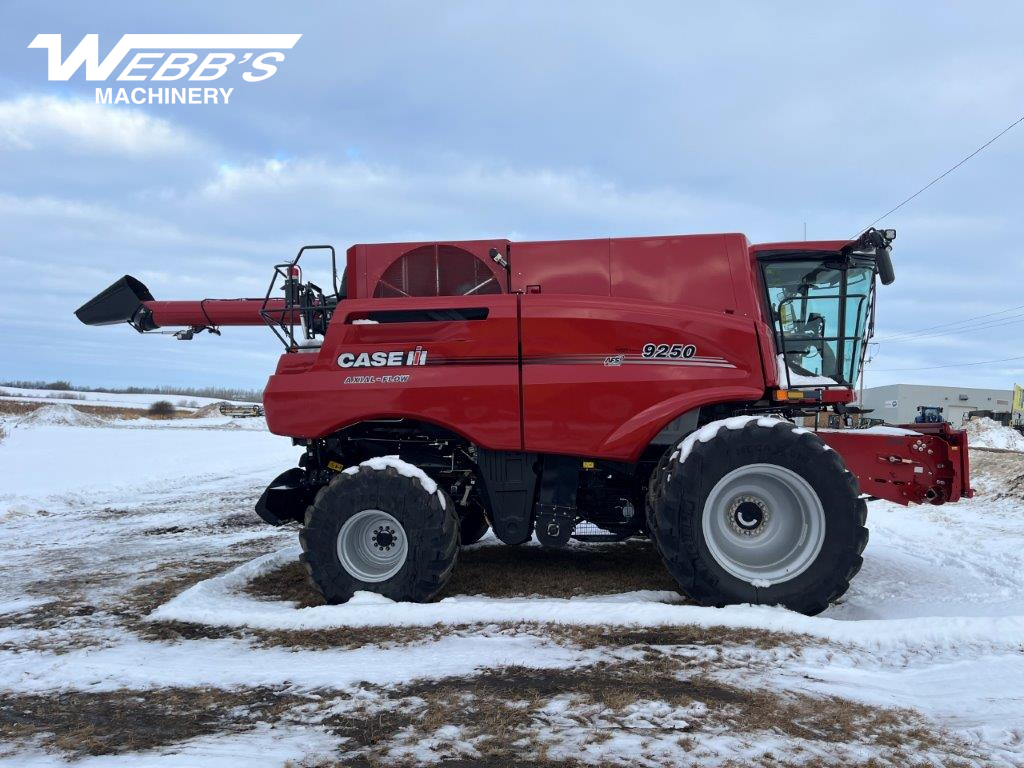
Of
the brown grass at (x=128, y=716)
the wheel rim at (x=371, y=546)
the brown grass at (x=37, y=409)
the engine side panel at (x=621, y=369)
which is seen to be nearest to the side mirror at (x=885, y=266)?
the engine side panel at (x=621, y=369)

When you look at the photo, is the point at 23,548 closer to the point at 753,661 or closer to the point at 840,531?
the point at 753,661

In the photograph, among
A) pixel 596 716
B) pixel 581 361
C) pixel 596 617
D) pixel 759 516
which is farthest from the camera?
pixel 581 361

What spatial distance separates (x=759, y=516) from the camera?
4.59 m

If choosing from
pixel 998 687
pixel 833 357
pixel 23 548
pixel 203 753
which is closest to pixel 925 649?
pixel 998 687

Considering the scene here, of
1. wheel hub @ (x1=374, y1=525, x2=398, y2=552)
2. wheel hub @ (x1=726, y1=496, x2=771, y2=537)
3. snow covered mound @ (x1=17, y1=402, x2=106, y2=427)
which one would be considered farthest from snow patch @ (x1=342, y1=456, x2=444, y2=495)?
snow covered mound @ (x1=17, y1=402, x2=106, y2=427)

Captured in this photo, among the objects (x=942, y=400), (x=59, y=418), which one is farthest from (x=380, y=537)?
(x=942, y=400)

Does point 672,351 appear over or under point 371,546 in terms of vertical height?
over

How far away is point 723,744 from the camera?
8.55 ft

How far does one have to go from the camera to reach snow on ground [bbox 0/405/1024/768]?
8.70 ft

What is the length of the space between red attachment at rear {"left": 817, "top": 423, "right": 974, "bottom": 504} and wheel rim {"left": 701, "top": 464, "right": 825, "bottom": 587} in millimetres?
882

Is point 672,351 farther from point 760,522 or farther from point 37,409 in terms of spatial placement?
point 37,409

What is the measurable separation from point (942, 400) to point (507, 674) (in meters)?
51.3

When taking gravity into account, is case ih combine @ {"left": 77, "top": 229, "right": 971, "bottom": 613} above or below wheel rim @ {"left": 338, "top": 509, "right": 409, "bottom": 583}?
above

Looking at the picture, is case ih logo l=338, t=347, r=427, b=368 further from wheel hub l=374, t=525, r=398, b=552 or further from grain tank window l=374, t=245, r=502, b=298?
wheel hub l=374, t=525, r=398, b=552
